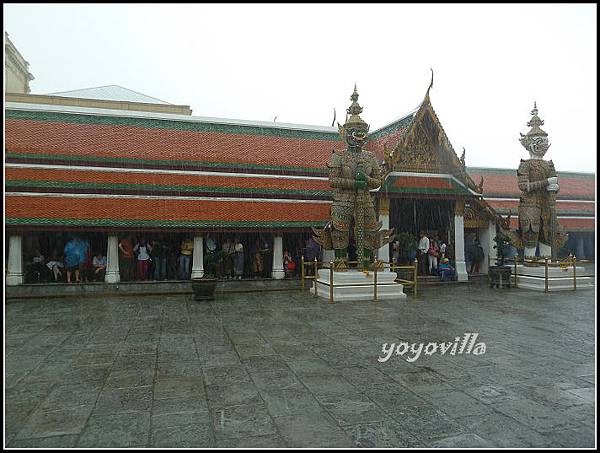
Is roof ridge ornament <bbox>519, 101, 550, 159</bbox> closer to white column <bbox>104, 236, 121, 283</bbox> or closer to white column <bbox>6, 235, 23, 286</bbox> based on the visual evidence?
white column <bbox>104, 236, 121, 283</bbox>

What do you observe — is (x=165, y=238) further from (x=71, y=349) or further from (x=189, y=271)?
Result: (x=71, y=349)

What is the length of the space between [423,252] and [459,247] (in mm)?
1420

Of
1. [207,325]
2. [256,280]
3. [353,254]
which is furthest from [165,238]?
[207,325]

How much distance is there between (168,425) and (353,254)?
13.8 m

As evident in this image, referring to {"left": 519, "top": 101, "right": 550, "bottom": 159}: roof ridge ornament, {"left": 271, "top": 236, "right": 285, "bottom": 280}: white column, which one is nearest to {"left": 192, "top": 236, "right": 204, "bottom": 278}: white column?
{"left": 271, "top": 236, "right": 285, "bottom": 280}: white column

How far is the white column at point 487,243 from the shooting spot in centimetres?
1875

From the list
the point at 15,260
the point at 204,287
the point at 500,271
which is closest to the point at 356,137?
the point at 204,287

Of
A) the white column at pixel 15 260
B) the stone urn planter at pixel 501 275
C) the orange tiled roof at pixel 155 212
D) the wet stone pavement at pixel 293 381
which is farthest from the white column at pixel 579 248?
the white column at pixel 15 260

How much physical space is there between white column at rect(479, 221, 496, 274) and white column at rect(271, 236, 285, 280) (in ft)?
27.9

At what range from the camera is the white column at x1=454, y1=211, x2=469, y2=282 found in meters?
17.5

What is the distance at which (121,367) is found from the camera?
6188mm

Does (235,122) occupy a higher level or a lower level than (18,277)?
higher

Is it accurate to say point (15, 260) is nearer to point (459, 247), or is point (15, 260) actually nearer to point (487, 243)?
point (459, 247)

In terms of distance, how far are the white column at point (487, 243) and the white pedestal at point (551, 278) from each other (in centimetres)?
281
